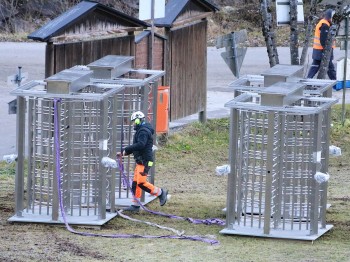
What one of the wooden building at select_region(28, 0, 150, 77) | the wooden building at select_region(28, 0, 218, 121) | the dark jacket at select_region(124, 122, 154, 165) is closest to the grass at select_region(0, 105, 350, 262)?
the dark jacket at select_region(124, 122, 154, 165)

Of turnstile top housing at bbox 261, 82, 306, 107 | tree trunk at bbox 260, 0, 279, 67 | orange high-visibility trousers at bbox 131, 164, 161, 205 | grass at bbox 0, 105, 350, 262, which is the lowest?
grass at bbox 0, 105, 350, 262

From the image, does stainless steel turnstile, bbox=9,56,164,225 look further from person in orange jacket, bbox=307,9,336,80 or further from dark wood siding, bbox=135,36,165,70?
person in orange jacket, bbox=307,9,336,80

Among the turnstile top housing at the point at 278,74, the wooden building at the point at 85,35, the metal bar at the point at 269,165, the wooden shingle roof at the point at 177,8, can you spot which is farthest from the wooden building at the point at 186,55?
the metal bar at the point at 269,165

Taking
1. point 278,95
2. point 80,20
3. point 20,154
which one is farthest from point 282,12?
point 20,154

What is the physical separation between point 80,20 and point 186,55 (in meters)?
4.07

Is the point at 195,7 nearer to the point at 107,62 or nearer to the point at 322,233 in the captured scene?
the point at 107,62

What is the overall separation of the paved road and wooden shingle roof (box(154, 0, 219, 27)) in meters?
1.98

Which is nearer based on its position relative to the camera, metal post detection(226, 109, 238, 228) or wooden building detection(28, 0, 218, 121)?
metal post detection(226, 109, 238, 228)

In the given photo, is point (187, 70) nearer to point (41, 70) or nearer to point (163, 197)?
point (163, 197)

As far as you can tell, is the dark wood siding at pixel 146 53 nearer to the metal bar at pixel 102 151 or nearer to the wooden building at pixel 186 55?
the wooden building at pixel 186 55

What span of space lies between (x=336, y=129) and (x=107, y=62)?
7.11 meters

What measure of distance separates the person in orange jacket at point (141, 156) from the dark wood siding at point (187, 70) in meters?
5.24

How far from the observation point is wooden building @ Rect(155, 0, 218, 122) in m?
18.5

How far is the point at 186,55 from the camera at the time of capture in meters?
19.3
